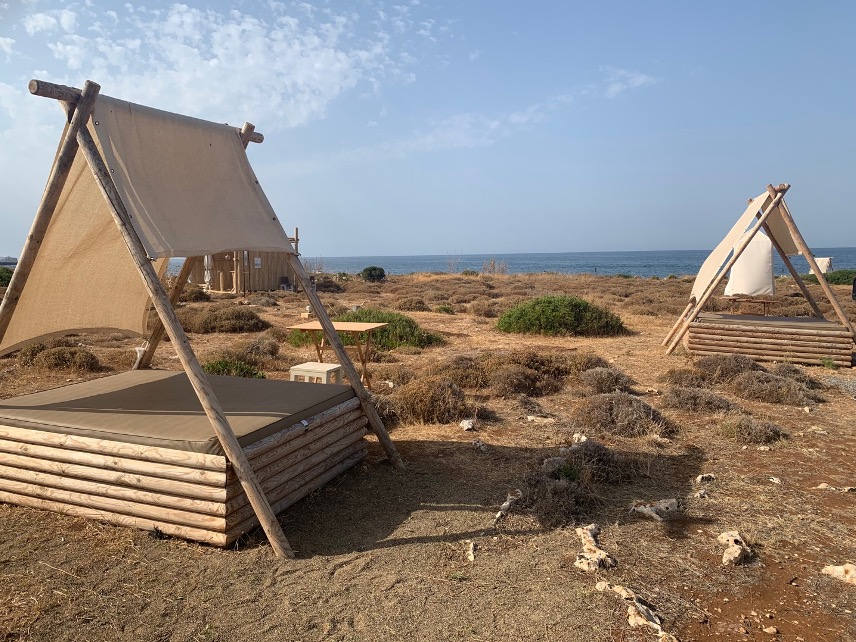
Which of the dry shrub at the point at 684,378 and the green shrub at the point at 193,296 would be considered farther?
the green shrub at the point at 193,296

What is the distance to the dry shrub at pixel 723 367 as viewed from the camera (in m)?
9.67

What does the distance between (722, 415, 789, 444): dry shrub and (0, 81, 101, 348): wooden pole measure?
7033 millimetres

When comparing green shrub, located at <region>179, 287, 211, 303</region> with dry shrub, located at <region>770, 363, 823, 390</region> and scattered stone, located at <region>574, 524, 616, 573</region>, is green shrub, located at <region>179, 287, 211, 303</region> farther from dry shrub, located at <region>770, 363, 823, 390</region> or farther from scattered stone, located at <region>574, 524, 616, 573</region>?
scattered stone, located at <region>574, 524, 616, 573</region>

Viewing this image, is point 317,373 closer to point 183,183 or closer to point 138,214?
point 183,183

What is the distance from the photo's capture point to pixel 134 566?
12.3 ft

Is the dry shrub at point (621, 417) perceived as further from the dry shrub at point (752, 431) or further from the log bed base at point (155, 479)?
the log bed base at point (155, 479)

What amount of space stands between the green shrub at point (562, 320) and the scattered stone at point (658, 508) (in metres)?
10.1

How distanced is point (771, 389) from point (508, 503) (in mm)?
5734

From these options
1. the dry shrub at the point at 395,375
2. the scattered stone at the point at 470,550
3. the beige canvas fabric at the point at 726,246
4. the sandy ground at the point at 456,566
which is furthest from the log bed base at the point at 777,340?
the scattered stone at the point at 470,550

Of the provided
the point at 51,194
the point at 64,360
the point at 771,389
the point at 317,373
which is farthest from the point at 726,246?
the point at 64,360

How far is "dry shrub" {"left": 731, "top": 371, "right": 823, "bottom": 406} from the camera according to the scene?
8266mm

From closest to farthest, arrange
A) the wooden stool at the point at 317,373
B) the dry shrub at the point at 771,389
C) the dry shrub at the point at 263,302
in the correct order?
the wooden stool at the point at 317,373 → the dry shrub at the point at 771,389 → the dry shrub at the point at 263,302

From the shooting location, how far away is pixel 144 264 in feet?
13.0

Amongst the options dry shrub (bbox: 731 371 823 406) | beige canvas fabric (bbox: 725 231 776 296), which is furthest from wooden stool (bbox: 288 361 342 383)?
beige canvas fabric (bbox: 725 231 776 296)
